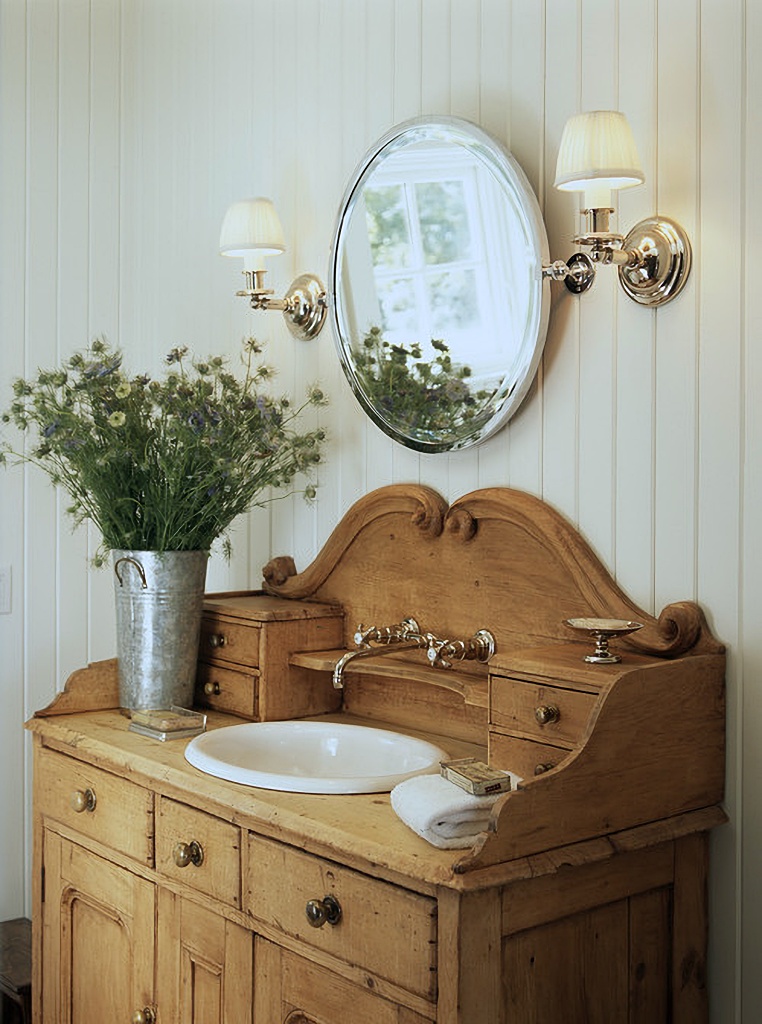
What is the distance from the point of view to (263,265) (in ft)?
7.93

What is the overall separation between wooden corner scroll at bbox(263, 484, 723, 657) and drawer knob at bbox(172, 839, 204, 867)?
0.57 meters

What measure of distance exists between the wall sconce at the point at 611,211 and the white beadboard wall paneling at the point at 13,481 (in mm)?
1531

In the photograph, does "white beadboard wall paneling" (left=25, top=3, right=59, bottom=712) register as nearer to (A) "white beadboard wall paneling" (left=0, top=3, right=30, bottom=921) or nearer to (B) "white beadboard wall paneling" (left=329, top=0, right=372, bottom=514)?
(A) "white beadboard wall paneling" (left=0, top=3, right=30, bottom=921)

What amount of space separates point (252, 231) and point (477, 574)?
861mm

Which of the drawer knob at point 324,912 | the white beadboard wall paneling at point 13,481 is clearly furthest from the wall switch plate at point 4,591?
the drawer knob at point 324,912

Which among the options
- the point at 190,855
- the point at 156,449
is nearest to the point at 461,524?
the point at 156,449

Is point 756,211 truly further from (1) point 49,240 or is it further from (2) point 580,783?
(1) point 49,240

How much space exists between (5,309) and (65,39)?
685mm

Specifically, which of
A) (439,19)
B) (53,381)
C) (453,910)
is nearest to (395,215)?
(439,19)

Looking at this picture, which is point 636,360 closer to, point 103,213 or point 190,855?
point 190,855

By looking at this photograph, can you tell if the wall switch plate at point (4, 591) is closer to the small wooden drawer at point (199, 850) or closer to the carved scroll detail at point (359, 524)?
the carved scroll detail at point (359, 524)

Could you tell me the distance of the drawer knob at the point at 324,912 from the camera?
1537mm

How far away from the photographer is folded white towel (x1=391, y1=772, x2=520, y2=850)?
4.70 feet

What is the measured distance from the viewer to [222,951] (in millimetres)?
1749
